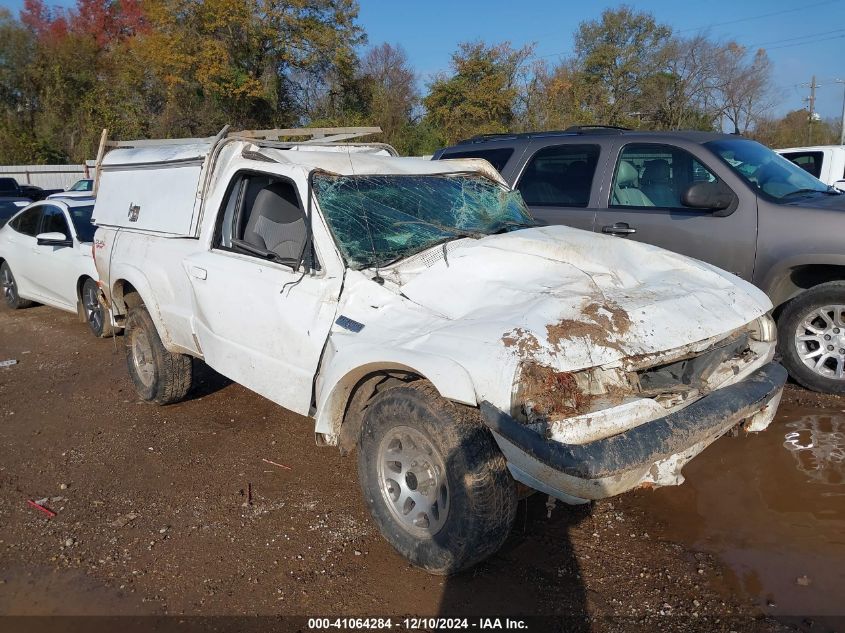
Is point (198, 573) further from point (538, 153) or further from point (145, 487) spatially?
point (538, 153)

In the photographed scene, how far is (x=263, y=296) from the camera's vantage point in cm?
397

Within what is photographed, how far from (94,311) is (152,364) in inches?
115

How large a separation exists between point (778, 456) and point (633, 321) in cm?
193

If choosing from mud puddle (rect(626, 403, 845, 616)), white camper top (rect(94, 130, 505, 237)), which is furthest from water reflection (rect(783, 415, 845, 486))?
white camper top (rect(94, 130, 505, 237))

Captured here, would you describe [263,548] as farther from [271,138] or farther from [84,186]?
[84,186]

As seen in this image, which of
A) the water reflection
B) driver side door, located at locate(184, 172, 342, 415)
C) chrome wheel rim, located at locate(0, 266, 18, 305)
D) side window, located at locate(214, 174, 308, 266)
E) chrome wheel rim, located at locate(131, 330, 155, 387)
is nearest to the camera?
driver side door, located at locate(184, 172, 342, 415)

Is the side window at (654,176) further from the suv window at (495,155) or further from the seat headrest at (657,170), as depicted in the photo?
the suv window at (495,155)

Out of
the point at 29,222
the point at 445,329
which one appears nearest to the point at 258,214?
the point at 445,329

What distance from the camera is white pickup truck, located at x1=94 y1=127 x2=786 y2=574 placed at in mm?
2830

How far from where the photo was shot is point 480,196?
→ 4.70 metres

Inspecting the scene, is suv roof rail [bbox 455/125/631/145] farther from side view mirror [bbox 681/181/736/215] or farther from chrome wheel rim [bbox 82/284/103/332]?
chrome wheel rim [bbox 82/284/103/332]

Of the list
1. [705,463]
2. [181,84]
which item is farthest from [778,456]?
[181,84]

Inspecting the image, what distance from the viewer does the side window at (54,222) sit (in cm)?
836

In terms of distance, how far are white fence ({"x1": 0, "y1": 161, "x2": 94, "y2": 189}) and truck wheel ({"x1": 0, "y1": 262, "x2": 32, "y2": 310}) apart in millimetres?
24519
